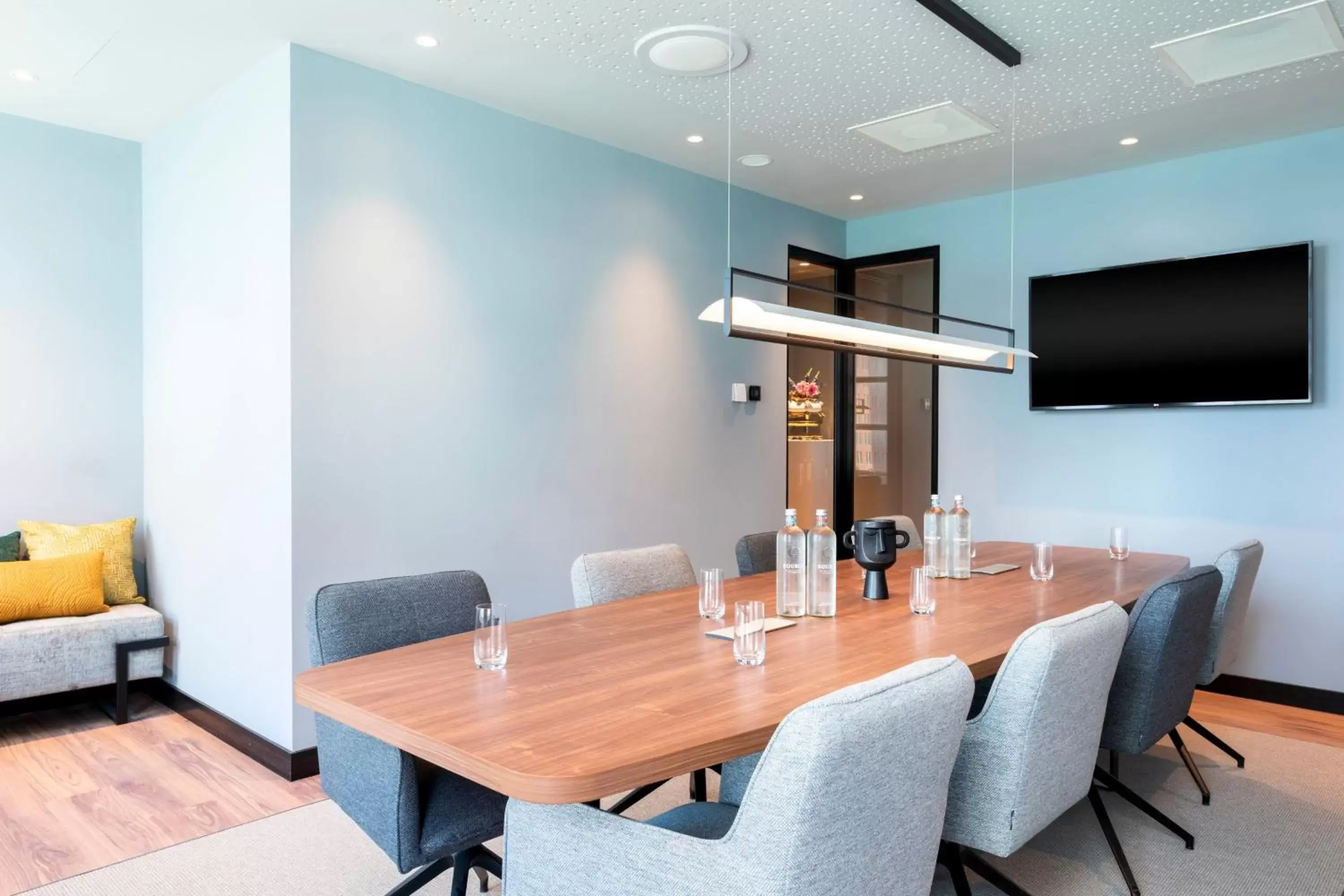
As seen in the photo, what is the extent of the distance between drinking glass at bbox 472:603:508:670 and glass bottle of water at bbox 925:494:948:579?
5.77 feet

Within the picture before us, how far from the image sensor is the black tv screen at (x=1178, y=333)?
4176 mm

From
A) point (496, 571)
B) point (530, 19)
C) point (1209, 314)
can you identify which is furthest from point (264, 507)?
point (1209, 314)

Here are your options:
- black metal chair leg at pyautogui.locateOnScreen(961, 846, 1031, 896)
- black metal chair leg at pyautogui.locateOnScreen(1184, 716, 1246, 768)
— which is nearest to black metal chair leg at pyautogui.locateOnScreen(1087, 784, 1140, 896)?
black metal chair leg at pyautogui.locateOnScreen(961, 846, 1031, 896)

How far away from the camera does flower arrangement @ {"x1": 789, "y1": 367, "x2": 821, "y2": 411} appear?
5.73 meters

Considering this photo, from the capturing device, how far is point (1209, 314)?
174 inches

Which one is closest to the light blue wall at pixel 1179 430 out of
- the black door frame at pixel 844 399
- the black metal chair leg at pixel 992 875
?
the black door frame at pixel 844 399

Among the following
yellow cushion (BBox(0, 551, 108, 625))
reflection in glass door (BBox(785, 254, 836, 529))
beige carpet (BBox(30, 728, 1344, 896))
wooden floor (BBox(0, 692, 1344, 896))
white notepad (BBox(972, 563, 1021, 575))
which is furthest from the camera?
reflection in glass door (BBox(785, 254, 836, 529))

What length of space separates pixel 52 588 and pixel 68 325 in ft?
4.08

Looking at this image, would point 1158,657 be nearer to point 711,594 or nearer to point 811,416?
point 711,594

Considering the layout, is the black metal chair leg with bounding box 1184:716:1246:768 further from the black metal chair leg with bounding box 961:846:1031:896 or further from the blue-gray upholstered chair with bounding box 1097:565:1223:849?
the black metal chair leg with bounding box 961:846:1031:896

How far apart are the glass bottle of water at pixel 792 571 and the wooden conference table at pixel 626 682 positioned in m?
0.06

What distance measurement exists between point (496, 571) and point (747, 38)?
2347 millimetres

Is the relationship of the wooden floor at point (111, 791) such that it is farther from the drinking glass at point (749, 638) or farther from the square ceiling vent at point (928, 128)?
the square ceiling vent at point (928, 128)

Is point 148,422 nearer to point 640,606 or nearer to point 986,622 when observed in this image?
point 640,606
